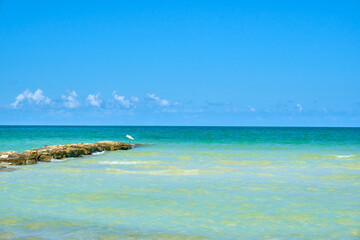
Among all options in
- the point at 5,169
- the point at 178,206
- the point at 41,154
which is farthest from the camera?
the point at 41,154

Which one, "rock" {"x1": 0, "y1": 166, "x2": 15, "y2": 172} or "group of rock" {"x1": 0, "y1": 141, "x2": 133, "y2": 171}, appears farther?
"group of rock" {"x1": 0, "y1": 141, "x2": 133, "y2": 171}

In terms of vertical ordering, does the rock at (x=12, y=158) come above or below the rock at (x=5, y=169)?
above

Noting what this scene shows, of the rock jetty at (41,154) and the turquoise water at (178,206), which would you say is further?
the rock jetty at (41,154)

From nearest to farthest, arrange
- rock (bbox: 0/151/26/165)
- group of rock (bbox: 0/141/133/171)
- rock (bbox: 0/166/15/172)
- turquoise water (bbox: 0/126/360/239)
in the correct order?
turquoise water (bbox: 0/126/360/239), rock (bbox: 0/166/15/172), rock (bbox: 0/151/26/165), group of rock (bbox: 0/141/133/171)

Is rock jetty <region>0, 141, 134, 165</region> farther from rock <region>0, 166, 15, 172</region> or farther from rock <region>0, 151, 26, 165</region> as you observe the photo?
rock <region>0, 166, 15, 172</region>

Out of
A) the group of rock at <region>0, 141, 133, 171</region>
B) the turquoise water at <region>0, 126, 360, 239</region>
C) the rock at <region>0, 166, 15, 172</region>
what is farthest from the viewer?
the group of rock at <region>0, 141, 133, 171</region>

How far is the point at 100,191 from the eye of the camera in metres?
14.2

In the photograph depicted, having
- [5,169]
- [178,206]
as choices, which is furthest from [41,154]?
[178,206]

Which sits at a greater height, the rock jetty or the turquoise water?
the rock jetty

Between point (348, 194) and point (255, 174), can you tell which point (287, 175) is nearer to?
point (255, 174)

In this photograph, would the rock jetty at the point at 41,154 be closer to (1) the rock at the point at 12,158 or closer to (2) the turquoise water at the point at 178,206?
(1) the rock at the point at 12,158

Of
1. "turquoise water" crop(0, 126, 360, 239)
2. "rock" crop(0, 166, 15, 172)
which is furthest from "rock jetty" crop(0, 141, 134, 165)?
"turquoise water" crop(0, 126, 360, 239)

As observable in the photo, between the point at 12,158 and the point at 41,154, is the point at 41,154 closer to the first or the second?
the point at 41,154

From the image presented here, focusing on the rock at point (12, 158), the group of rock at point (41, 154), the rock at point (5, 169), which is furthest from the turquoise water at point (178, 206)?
the group of rock at point (41, 154)
